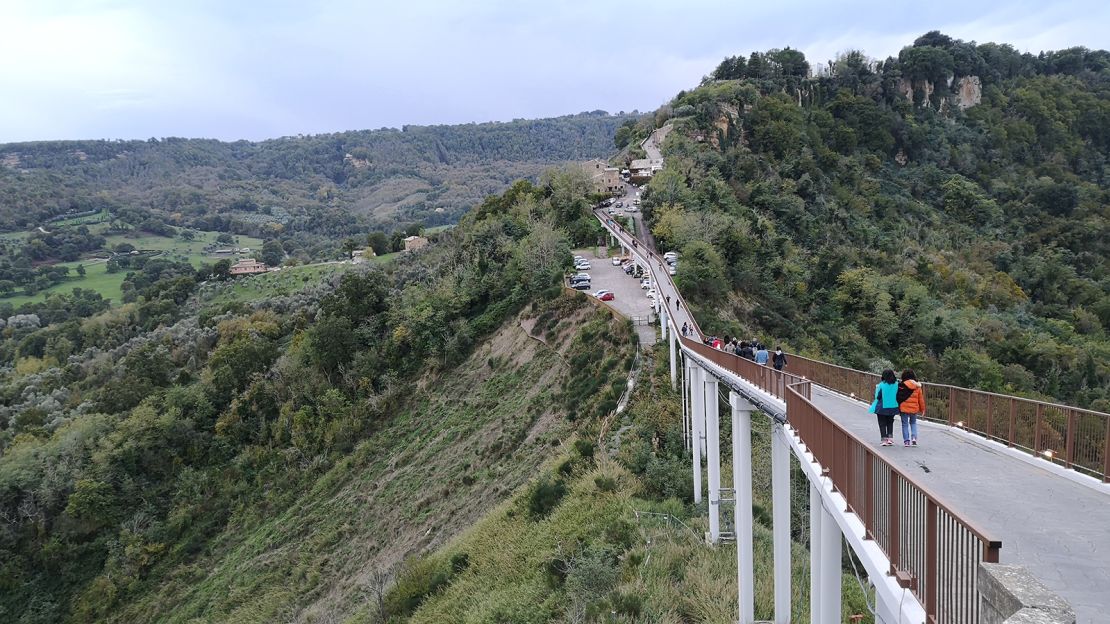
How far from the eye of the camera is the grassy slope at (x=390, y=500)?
27.1m

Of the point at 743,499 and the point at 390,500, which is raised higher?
the point at 743,499

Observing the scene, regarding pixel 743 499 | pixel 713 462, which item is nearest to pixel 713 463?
pixel 713 462

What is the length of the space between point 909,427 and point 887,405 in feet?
1.58

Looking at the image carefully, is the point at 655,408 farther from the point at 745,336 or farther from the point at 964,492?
the point at 964,492

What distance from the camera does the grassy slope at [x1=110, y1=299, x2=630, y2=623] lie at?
89.0ft

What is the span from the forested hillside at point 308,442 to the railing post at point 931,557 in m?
22.1

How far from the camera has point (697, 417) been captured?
20484 mm

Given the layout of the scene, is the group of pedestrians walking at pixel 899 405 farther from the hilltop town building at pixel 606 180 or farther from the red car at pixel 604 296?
the hilltop town building at pixel 606 180

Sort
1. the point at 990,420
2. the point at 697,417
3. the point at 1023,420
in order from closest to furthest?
1. the point at 1023,420
2. the point at 990,420
3. the point at 697,417

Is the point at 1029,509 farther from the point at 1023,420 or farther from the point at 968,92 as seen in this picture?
the point at 968,92

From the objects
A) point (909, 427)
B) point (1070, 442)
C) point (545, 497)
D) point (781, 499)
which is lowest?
point (545, 497)

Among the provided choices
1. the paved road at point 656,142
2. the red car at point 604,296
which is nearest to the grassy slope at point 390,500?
the red car at point 604,296

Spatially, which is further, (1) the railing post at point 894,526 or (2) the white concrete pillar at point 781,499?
(2) the white concrete pillar at point 781,499

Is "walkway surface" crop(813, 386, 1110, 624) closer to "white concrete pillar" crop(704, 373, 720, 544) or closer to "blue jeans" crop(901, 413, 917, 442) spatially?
"blue jeans" crop(901, 413, 917, 442)
